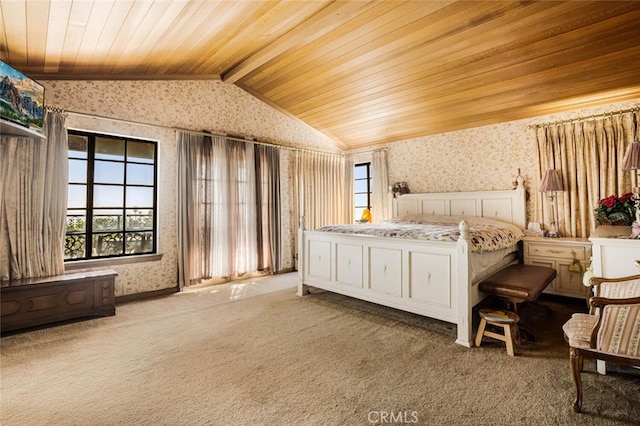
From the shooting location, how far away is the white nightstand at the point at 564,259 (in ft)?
11.8

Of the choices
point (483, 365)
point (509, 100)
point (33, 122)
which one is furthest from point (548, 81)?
point (33, 122)

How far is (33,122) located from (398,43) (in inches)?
152

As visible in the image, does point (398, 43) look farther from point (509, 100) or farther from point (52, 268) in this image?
point (52, 268)

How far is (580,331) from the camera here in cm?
185

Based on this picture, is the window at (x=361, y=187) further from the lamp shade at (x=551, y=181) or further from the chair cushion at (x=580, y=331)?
the chair cushion at (x=580, y=331)

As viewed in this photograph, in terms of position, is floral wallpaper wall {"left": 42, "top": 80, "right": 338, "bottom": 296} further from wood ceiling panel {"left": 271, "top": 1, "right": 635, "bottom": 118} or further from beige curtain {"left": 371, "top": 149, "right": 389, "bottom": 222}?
beige curtain {"left": 371, "top": 149, "right": 389, "bottom": 222}

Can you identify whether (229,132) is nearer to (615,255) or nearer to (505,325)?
(505,325)

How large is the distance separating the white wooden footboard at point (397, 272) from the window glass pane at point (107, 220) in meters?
2.53

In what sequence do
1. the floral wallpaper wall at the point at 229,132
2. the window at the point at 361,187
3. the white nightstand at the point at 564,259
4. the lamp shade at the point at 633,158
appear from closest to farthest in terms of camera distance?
the lamp shade at the point at 633,158 < the white nightstand at the point at 564,259 < the floral wallpaper wall at the point at 229,132 < the window at the point at 361,187

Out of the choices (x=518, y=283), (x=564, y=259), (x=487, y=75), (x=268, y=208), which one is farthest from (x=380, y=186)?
(x=518, y=283)

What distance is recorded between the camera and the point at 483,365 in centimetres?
228

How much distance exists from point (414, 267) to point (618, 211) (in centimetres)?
204

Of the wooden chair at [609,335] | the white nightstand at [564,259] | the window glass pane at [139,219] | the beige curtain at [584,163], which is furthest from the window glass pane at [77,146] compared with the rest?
the beige curtain at [584,163]

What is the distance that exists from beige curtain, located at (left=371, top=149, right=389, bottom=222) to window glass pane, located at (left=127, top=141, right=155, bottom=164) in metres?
4.02
